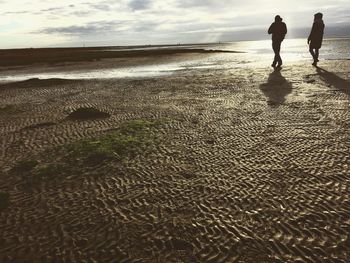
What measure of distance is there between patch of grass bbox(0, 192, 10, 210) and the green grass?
501mm

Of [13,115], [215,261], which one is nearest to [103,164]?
[215,261]

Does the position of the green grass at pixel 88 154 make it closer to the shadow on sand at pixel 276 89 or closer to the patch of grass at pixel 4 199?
the patch of grass at pixel 4 199

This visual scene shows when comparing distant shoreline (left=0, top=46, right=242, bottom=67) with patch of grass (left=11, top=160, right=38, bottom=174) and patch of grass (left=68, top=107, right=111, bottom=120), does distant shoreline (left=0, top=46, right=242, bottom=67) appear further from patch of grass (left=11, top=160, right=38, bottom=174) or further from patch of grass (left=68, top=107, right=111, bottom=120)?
patch of grass (left=11, top=160, right=38, bottom=174)

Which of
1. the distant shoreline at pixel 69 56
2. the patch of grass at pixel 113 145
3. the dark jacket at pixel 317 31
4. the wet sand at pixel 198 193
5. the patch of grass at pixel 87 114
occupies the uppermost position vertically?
the dark jacket at pixel 317 31

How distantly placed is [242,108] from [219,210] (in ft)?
18.6

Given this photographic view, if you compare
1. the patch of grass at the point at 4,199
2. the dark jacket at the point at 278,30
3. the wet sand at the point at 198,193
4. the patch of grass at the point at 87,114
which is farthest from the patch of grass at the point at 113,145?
the dark jacket at the point at 278,30

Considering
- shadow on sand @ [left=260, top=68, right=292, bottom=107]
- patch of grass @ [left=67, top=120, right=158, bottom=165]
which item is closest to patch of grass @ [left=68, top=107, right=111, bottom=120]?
patch of grass @ [left=67, top=120, right=158, bottom=165]

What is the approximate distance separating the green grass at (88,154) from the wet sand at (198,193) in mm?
231

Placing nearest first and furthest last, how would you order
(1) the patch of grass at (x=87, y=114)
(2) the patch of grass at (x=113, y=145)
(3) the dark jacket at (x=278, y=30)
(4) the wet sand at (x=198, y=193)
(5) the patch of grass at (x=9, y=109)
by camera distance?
(4) the wet sand at (x=198, y=193)
(2) the patch of grass at (x=113, y=145)
(1) the patch of grass at (x=87, y=114)
(5) the patch of grass at (x=9, y=109)
(3) the dark jacket at (x=278, y=30)

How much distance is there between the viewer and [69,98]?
41.7ft

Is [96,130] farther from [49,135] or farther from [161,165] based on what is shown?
[161,165]

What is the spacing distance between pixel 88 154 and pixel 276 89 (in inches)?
318

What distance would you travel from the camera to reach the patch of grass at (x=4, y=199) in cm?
452

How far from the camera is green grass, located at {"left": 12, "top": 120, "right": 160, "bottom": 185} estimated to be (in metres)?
5.54
